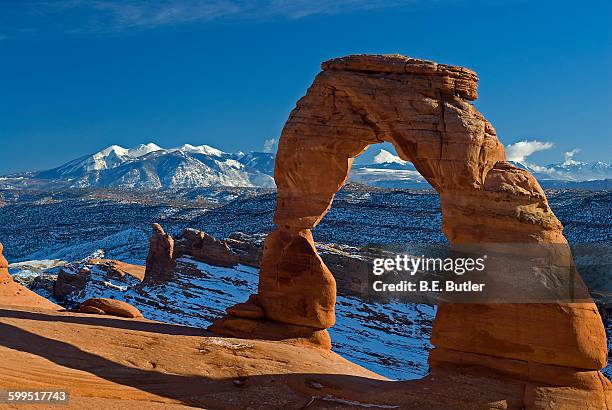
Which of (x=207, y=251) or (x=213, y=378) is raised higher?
(x=207, y=251)

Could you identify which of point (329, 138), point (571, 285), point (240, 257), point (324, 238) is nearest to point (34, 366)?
point (329, 138)

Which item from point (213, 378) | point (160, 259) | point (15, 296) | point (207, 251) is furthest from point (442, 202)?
point (207, 251)

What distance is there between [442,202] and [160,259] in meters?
26.7

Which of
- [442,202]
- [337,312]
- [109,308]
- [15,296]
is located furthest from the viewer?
[337,312]

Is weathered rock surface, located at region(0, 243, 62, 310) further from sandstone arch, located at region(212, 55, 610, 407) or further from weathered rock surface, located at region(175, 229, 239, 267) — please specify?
weathered rock surface, located at region(175, 229, 239, 267)

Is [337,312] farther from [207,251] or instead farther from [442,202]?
[442,202]

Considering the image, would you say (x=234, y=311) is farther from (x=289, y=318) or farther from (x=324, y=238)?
(x=324, y=238)

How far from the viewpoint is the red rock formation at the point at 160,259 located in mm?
40406

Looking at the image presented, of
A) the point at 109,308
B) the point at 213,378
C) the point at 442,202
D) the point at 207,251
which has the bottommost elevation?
A: the point at 213,378

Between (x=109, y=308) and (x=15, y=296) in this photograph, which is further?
(x=15, y=296)

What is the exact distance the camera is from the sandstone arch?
15.4 m

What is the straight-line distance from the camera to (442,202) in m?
18.0

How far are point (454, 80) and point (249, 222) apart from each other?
72.1 m

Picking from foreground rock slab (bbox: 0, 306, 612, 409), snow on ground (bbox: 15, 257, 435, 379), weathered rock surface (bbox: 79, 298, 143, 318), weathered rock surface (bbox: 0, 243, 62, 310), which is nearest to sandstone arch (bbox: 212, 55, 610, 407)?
foreground rock slab (bbox: 0, 306, 612, 409)
